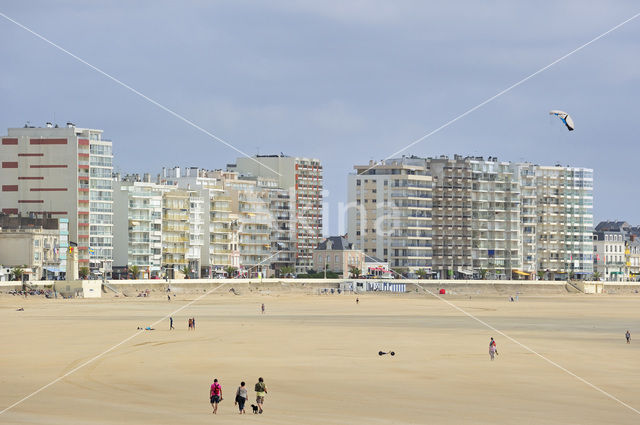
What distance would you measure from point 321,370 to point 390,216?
145294mm

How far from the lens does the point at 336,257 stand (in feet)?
575

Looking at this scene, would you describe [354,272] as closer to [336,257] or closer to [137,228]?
[336,257]

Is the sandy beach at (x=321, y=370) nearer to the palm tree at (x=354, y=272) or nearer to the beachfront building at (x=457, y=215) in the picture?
the palm tree at (x=354, y=272)

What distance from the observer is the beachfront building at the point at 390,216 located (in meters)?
188

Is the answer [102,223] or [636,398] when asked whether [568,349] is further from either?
[102,223]

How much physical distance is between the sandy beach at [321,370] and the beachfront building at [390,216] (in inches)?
4312

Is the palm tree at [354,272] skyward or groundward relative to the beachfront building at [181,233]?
groundward

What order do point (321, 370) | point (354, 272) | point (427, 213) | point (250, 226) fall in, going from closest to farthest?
1. point (321, 370)
2. point (354, 272)
3. point (250, 226)
4. point (427, 213)

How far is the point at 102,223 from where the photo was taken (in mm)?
141750

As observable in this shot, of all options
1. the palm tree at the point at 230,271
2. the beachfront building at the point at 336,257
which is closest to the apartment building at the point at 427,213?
→ the beachfront building at the point at 336,257

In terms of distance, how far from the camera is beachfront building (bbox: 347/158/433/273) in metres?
188

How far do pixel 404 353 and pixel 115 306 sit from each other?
50303 mm

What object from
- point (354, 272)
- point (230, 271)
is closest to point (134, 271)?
point (230, 271)

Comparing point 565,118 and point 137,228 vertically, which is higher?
point 565,118
